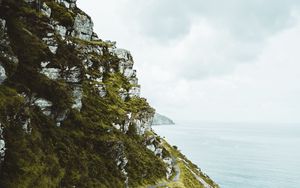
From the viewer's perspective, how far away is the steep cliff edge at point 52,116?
98.0 ft

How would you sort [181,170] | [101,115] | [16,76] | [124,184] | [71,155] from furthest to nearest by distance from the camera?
[181,170] → [101,115] → [124,184] → [71,155] → [16,76]

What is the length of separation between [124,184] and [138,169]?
15.3 m

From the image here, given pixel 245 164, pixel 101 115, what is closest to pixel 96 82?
pixel 101 115

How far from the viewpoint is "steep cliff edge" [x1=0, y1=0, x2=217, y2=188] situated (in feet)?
98.0

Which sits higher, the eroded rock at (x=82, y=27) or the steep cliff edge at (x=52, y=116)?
the eroded rock at (x=82, y=27)

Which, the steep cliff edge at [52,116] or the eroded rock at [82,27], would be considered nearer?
the steep cliff edge at [52,116]

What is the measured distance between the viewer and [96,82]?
246 ft

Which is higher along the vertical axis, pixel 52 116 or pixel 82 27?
pixel 82 27

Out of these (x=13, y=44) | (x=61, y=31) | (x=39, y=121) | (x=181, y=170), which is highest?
(x=61, y=31)

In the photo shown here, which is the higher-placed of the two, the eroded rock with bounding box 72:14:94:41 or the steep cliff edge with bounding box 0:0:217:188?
the eroded rock with bounding box 72:14:94:41

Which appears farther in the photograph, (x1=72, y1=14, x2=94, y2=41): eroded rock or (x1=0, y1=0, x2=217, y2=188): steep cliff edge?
(x1=72, y1=14, x2=94, y2=41): eroded rock

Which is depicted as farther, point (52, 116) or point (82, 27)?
point (82, 27)

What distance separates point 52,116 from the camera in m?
40.8

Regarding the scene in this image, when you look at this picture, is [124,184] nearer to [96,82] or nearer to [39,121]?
[39,121]
